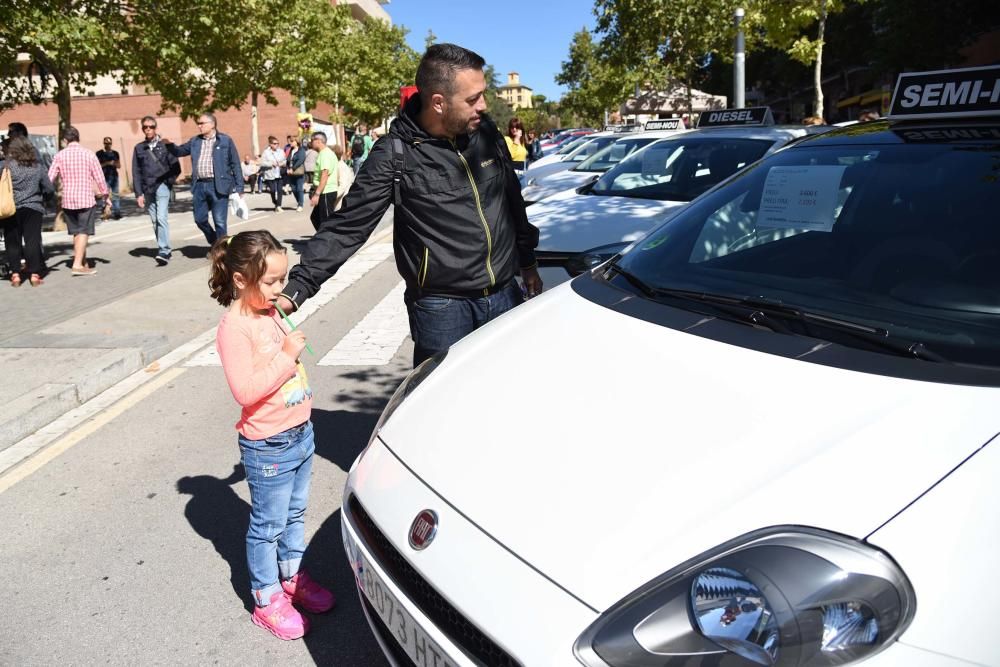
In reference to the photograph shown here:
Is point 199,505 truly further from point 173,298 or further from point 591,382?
point 173,298

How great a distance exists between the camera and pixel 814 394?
182cm

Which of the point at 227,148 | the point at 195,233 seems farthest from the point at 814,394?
the point at 195,233

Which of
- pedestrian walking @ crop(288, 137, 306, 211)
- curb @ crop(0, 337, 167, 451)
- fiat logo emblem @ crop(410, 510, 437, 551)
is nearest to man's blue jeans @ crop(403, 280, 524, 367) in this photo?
fiat logo emblem @ crop(410, 510, 437, 551)

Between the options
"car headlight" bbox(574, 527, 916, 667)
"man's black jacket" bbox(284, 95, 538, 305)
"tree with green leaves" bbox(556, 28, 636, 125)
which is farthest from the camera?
"tree with green leaves" bbox(556, 28, 636, 125)

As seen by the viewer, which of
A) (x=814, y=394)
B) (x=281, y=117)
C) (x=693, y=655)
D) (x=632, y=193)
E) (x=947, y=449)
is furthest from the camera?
(x=281, y=117)

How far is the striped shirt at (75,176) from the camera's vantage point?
9.77 meters

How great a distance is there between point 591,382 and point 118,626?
6.76 ft

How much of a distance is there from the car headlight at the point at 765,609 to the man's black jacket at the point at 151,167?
10.5 metres

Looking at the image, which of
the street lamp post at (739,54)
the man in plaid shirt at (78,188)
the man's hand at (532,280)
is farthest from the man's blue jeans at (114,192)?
the man's hand at (532,280)

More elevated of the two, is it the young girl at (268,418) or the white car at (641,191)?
the white car at (641,191)

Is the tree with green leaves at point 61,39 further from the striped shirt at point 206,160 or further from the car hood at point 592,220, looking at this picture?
the car hood at point 592,220

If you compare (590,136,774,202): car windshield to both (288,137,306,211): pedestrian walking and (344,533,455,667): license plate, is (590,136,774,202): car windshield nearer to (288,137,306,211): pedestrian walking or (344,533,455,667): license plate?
(344,533,455,667): license plate

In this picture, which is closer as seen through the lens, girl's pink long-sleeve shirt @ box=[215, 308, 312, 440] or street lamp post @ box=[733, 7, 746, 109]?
girl's pink long-sleeve shirt @ box=[215, 308, 312, 440]

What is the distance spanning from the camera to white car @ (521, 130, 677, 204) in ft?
34.1
